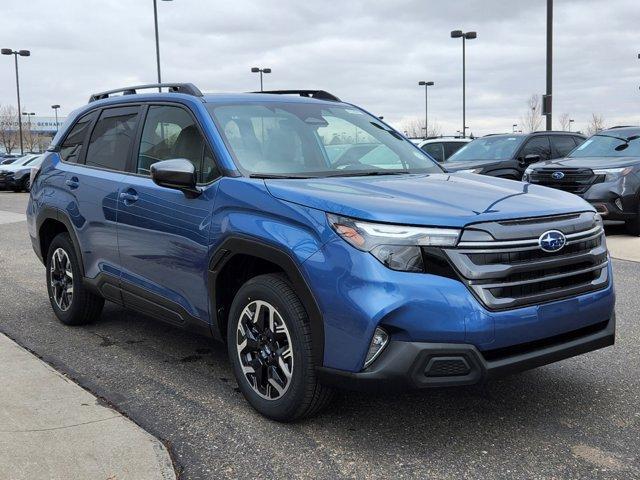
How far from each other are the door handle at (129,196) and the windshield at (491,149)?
32.3 feet

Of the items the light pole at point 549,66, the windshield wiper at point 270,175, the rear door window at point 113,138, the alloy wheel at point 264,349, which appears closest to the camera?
Result: the alloy wheel at point 264,349

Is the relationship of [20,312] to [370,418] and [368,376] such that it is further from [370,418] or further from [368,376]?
[368,376]

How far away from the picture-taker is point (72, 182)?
5.28m

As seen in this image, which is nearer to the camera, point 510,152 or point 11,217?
point 510,152

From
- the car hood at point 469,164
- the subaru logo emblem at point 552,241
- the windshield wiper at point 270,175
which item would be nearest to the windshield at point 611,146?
the car hood at point 469,164

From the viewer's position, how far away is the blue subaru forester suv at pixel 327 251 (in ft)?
9.73

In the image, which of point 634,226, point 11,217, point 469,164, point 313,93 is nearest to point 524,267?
point 313,93

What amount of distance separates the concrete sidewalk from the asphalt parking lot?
14 centimetres

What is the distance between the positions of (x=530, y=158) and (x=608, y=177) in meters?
2.63

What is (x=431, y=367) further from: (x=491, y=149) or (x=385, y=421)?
(x=491, y=149)

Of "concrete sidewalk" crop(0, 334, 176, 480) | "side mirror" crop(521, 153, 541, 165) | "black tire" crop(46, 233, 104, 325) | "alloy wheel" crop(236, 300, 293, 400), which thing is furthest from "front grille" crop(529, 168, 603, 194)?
"concrete sidewalk" crop(0, 334, 176, 480)

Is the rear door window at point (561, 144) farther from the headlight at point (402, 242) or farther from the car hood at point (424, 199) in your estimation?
the headlight at point (402, 242)

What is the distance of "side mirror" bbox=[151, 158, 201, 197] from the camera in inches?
149

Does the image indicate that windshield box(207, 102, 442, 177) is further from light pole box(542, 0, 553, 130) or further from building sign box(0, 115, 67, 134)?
building sign box(0, 115, 67, 134)
